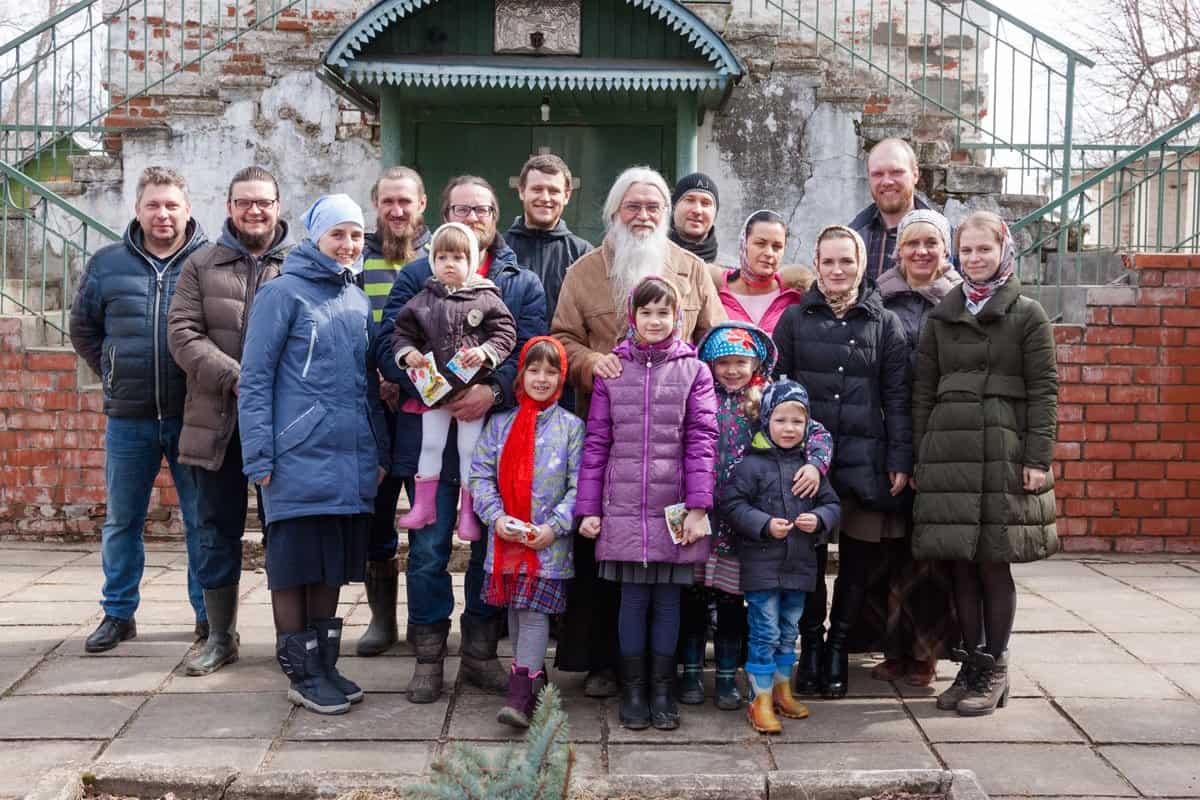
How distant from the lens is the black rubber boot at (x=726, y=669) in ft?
14.5

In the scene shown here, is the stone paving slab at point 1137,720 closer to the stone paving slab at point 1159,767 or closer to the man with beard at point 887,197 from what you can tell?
the stone paving slab at point 1159,767

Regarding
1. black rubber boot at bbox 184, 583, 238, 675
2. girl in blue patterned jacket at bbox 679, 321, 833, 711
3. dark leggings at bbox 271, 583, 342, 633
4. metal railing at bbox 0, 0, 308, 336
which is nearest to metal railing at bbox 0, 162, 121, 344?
metal railing at bbox 0, 0, 308, 336

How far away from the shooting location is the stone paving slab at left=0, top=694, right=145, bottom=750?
4.08 m

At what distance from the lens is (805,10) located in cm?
1241

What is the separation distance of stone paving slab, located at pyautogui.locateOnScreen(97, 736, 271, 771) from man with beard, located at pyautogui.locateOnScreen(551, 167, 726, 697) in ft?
3.89

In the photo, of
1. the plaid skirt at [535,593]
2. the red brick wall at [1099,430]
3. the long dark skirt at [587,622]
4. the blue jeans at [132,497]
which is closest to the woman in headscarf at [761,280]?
the long dark skirt at [587,622]

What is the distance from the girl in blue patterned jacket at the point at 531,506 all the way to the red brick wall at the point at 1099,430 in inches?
166

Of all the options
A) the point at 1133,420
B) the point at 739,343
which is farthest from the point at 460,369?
the point at 1133,420

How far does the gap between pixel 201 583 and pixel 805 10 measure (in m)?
9.57

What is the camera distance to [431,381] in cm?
431

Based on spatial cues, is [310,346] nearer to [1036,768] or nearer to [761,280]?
[761,280]

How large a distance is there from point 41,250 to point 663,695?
781 centimetres

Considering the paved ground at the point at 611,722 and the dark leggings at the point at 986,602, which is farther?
the dark leggings at the point at 986,602

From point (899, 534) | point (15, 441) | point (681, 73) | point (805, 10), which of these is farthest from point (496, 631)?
point (805, 10)
